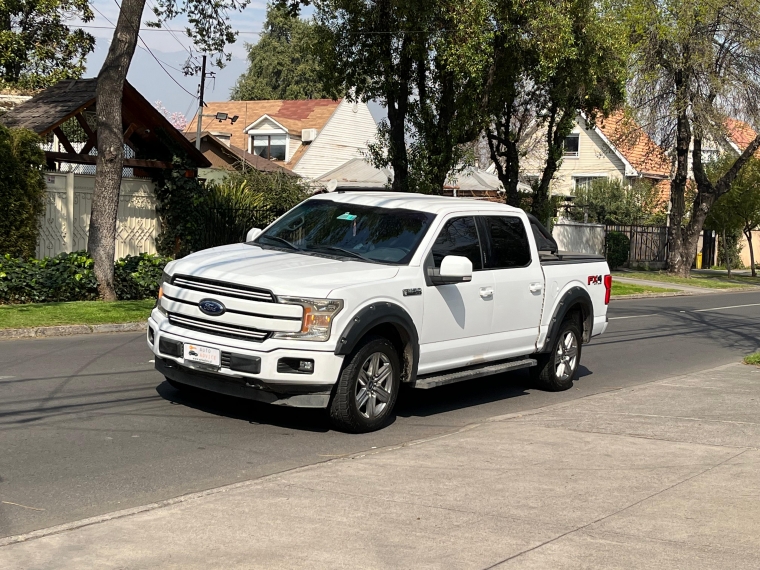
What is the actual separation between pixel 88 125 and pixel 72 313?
8097 millimetres

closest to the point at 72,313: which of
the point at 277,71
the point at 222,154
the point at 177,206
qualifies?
the point at 177,206

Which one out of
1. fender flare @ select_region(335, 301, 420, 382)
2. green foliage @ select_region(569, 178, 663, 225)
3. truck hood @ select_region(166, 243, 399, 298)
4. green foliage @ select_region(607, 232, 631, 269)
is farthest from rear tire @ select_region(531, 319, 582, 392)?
green foliage @ select_region(569, 178, 663, 225)

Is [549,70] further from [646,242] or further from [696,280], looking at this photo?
[646,242]

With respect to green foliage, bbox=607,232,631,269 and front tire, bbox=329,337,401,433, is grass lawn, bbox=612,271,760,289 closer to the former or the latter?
green foliage, bbox=607,232,631,269

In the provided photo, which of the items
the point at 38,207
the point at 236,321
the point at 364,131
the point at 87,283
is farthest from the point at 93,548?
the point at 364,131

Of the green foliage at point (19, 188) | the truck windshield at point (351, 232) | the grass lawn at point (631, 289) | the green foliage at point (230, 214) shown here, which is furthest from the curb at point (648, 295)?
the truck windshield at point (351, 232)

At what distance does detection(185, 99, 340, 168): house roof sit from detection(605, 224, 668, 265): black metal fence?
60.3ft

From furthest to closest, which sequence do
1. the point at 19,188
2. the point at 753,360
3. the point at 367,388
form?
the point at 19,188
the point at 753,360
the point at 367,388

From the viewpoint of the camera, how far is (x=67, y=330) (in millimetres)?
13945

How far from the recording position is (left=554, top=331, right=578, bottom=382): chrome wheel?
11.0 metres

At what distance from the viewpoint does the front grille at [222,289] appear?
25.5 ft

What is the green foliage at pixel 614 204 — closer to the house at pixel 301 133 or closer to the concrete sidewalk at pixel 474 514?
the house at pixel 301 133

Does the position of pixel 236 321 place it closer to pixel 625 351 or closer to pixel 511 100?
pixel 625 351

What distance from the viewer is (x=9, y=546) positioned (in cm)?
505
